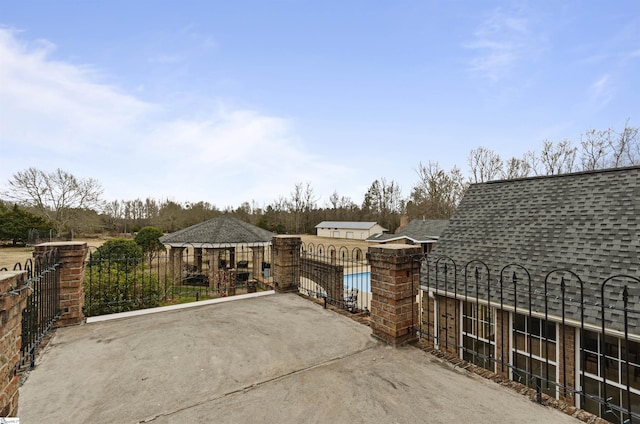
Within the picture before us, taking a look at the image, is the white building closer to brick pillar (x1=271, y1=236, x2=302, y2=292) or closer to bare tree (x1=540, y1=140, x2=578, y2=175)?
bare tree (x1=540, y1=140, x2=578, y2=175)

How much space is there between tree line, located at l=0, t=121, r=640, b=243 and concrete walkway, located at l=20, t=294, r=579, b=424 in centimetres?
3202

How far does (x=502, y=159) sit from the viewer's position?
31578 mm

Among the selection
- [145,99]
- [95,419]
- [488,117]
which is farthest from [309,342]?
[488,117]

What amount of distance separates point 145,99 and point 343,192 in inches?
2115

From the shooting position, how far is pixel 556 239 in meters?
7.30

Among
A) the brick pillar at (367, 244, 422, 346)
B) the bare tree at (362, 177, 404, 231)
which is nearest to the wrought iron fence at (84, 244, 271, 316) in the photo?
the brick pillar at (367, 244, 422, 346)

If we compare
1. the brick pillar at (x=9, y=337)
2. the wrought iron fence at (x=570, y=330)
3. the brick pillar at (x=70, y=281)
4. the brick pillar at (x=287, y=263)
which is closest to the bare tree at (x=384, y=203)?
the wrought iron fence at (x=570, y=330)

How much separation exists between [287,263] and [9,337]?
4.89 m

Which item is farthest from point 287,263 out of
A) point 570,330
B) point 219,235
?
point 219,235

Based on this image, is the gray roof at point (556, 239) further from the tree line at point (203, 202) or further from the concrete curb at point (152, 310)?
the tree line at point (203, 202)

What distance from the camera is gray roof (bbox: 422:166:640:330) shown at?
19.2 feet

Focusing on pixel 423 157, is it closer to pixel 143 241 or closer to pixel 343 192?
pixel 343 192

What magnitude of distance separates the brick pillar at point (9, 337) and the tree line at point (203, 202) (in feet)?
115

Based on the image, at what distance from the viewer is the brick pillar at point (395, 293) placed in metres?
3.62
